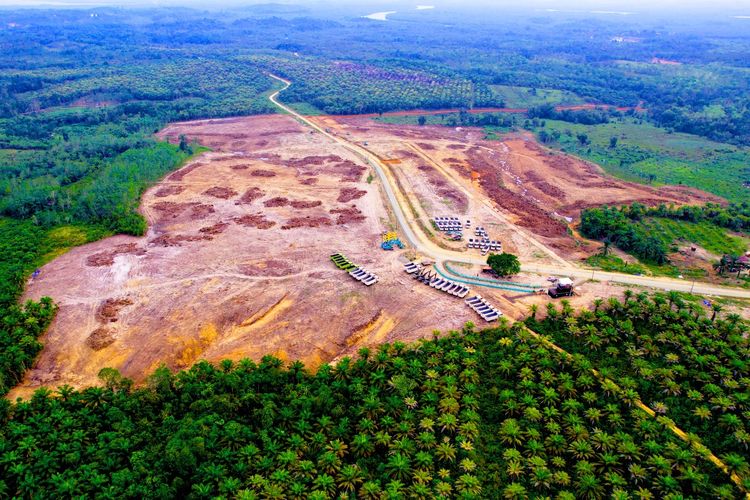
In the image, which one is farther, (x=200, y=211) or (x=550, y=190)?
(x=550, y=190)

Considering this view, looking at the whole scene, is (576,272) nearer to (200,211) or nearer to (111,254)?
(200,211)

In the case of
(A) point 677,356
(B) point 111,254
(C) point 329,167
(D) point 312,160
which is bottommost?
(B) point 111,254

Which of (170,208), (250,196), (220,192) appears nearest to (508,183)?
(250,196)

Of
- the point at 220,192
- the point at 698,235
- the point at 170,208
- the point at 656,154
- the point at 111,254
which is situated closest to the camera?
the point at 111,254

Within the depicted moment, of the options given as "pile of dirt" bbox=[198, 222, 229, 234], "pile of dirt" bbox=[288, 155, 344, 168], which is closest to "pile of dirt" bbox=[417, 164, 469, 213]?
"pile of dirt" bbox=[288, 155, 344, 168]

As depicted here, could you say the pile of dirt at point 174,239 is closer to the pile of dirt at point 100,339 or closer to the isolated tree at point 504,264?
the pile of dirt at point 100,339

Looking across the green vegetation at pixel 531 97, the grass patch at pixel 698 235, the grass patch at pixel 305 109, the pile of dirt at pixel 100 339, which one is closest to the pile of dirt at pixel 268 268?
the pile of dirt at pixel 100 339

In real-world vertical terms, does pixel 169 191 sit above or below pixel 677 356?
below
